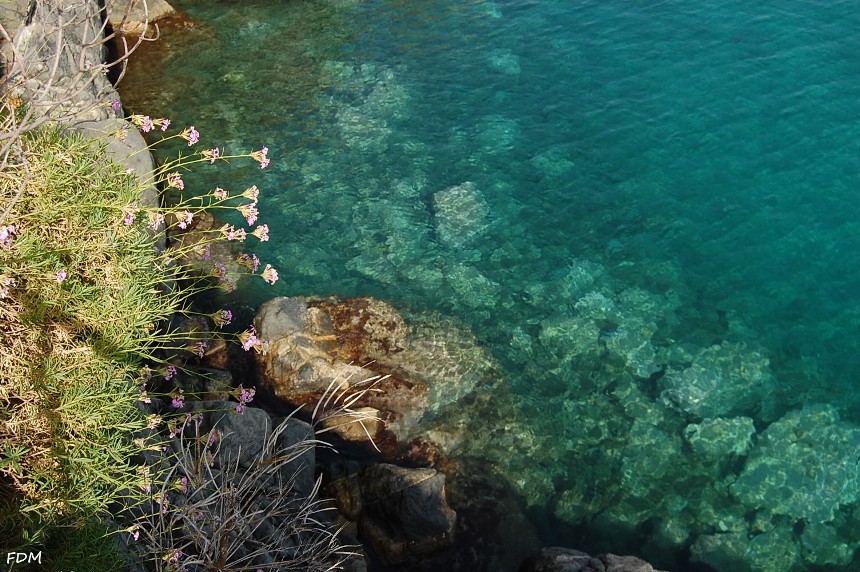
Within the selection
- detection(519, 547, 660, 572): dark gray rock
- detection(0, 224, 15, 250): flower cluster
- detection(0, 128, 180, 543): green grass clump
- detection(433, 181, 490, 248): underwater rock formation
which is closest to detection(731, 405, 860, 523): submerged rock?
detection(519, 547, 660, 572): dark gray rock

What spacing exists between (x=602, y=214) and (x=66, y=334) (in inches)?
355

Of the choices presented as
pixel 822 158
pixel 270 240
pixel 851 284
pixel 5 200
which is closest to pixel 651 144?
pixel 822 158

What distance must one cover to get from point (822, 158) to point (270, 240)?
9829mm

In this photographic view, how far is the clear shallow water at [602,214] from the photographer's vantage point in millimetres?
8875

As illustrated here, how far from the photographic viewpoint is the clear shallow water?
888 cm

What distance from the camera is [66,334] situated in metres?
5.37

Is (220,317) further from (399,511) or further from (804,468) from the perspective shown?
(804,468)

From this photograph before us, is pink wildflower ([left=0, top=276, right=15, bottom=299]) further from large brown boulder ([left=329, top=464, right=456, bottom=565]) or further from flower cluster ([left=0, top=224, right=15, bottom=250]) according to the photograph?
large brown boulder ([left=329, top=464, right=456, bottom=565])

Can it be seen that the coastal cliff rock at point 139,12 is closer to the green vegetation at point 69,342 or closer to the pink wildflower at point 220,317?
the pink wildflower at point 220,317

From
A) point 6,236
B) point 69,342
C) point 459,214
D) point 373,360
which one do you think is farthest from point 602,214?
point 6,236

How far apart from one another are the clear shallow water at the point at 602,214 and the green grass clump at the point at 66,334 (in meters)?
4.68

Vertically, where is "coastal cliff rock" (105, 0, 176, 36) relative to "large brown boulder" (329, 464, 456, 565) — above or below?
above

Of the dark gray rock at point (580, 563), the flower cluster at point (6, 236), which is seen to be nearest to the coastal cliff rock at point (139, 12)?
the flower cluster at point (6, 236)

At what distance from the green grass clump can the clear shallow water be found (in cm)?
468
